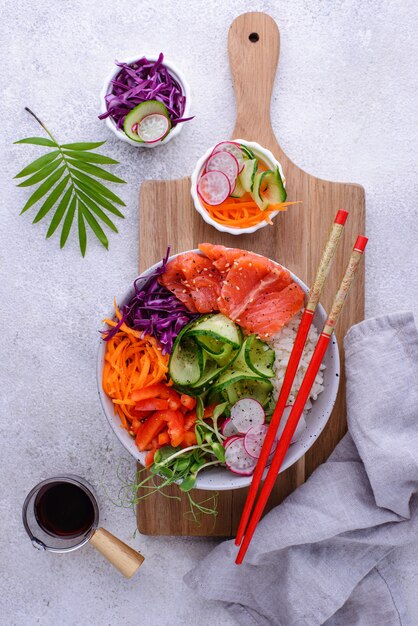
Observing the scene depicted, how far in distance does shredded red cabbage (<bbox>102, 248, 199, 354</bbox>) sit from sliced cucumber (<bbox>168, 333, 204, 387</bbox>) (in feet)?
0.18

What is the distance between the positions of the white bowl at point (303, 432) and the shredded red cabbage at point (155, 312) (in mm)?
31

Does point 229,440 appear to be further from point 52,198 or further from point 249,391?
point 52,198

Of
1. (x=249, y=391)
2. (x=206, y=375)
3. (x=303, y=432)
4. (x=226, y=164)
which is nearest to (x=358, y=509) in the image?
(x=303, y=432)

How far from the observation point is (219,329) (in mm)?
2234

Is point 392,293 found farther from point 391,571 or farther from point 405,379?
point 391,571

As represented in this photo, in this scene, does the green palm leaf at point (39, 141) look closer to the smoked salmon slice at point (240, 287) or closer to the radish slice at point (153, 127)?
the radish slice at point (153, 127)

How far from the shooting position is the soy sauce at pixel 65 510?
2.64 metres

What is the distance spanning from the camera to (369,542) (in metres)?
2.47

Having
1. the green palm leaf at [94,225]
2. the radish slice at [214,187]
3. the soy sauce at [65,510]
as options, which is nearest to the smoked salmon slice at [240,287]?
the radish slice at [214,187]

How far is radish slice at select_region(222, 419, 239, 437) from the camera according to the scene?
2.30m

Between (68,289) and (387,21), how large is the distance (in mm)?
1740

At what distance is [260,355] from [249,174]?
67 cm

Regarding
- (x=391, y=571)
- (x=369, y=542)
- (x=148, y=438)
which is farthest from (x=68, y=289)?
(x=391, y=571)

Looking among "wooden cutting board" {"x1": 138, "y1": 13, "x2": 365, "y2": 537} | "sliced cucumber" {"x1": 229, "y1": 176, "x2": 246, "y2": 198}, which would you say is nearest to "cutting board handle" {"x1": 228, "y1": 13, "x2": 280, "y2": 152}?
"wooden cutting board" {"x1": 138, "y1": 13, "x2": 365, "y2": 537}
